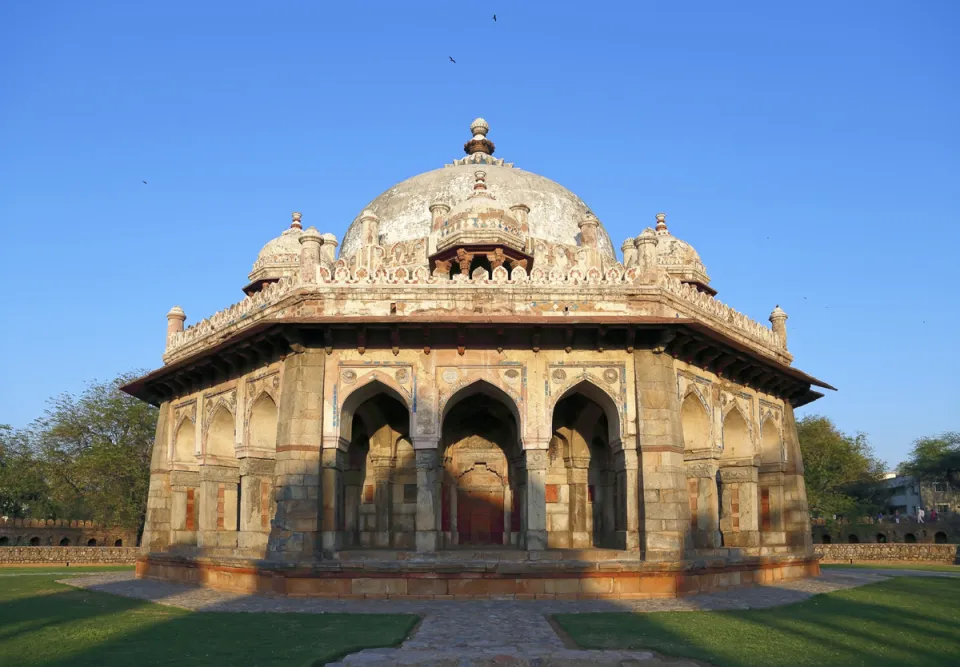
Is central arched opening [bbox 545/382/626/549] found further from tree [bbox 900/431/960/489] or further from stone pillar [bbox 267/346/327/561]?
tree [bbox 900/431/960/489]

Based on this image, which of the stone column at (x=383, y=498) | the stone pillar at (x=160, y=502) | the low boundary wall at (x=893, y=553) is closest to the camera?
the stone column at (x=383, y=498)

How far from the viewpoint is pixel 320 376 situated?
51.1 ft

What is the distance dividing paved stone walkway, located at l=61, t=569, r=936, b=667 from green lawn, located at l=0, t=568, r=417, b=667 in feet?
1.73

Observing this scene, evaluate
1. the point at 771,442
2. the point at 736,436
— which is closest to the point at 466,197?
the point at 736,436

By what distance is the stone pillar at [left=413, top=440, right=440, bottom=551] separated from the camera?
14938 millimetres

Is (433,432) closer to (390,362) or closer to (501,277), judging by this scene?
(390,362)

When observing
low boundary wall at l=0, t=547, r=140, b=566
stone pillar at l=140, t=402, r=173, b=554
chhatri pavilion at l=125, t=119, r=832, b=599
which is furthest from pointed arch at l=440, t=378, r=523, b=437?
low boundary wall at l=0, t=547, r=140, b=566

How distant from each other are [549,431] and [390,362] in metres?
3.27

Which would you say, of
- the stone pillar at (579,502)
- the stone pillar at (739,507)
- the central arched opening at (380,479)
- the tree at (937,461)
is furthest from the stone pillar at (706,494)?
the tree at (937,461)

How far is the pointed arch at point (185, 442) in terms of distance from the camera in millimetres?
20344

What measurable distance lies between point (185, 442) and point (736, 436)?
1329 cm

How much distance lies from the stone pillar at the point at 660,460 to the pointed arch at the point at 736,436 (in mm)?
3759

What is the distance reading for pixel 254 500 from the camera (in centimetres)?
1752

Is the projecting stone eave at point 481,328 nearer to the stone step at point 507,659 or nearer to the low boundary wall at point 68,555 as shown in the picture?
the stone step at point 507,659
